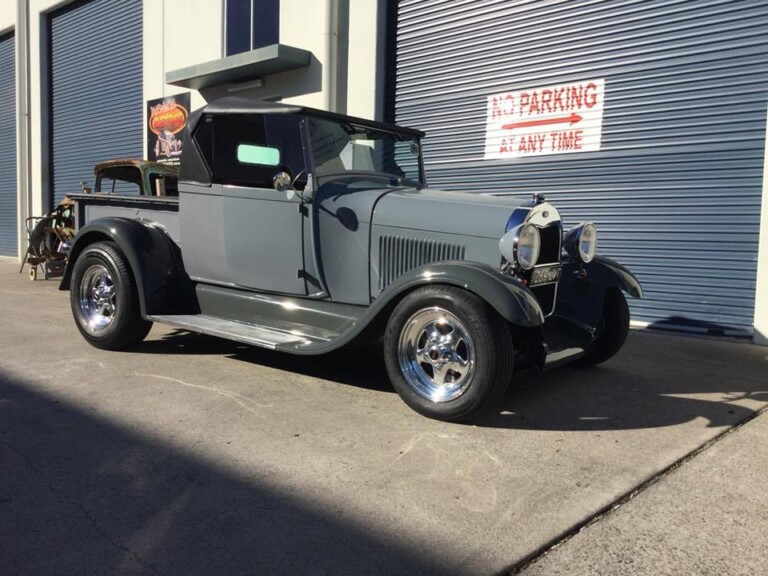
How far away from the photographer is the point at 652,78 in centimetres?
706

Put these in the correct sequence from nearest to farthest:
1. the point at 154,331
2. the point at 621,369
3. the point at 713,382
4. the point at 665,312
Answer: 1. the point at 713,382
2. the point at 621,369
3. the point at 154,331
4. the point at 665,312

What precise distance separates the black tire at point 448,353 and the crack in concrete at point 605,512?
0.87 m

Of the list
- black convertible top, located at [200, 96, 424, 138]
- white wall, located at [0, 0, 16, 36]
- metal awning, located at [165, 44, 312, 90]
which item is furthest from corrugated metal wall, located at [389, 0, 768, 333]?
white wall, located at [0, 0, 16, 36]

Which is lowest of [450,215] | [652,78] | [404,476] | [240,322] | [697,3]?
[404,476]

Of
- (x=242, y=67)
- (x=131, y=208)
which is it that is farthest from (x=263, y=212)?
(x=242, y=67)

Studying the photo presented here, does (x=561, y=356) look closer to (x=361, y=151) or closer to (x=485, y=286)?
(x=485, y=286)

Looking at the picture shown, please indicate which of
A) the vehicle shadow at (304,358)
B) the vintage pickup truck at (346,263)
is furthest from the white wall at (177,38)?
the vehicle shadow at (304,358)

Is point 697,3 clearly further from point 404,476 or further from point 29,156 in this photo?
point 29,156

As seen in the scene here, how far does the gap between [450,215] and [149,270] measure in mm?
2424

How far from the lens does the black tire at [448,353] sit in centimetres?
341

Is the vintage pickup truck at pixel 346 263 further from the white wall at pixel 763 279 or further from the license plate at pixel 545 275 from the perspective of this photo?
the white wall at pixel 763 279

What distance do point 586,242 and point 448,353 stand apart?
1.56m

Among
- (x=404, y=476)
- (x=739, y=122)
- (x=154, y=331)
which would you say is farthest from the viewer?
(x=739, y=122)

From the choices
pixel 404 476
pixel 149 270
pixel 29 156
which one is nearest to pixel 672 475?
pixel 404 476
